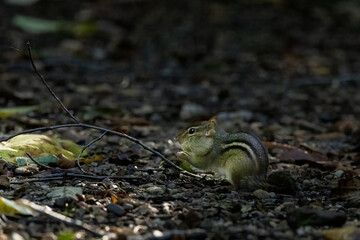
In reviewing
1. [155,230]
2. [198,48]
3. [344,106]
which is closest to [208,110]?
[344,106]

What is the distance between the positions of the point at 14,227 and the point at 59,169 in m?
0.88

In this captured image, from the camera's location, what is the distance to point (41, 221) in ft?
10.5

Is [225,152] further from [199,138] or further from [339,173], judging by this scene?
[339,173]

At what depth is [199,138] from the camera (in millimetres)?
4379

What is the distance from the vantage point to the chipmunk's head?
4.29m

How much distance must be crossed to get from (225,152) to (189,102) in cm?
366

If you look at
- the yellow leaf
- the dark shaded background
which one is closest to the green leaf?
the yellow leaf

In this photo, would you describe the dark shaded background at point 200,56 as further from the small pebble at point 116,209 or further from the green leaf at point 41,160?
the small pebble at point 116,209

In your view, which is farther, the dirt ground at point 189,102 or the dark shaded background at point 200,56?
the dark shaded background at point 200,56

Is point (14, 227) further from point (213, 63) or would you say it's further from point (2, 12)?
point (2, 12)

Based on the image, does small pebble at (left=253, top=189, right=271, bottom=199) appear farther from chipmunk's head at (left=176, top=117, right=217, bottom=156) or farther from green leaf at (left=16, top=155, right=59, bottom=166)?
green leaf at (left=16, top=155, right=59, bottom=166)

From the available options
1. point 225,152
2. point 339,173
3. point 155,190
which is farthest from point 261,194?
point 339,173

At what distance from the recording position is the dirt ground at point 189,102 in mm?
3354

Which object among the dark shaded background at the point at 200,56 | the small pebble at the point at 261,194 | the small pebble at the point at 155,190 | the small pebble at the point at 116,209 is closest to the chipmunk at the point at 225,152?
the small pebble at the point at 261,194
